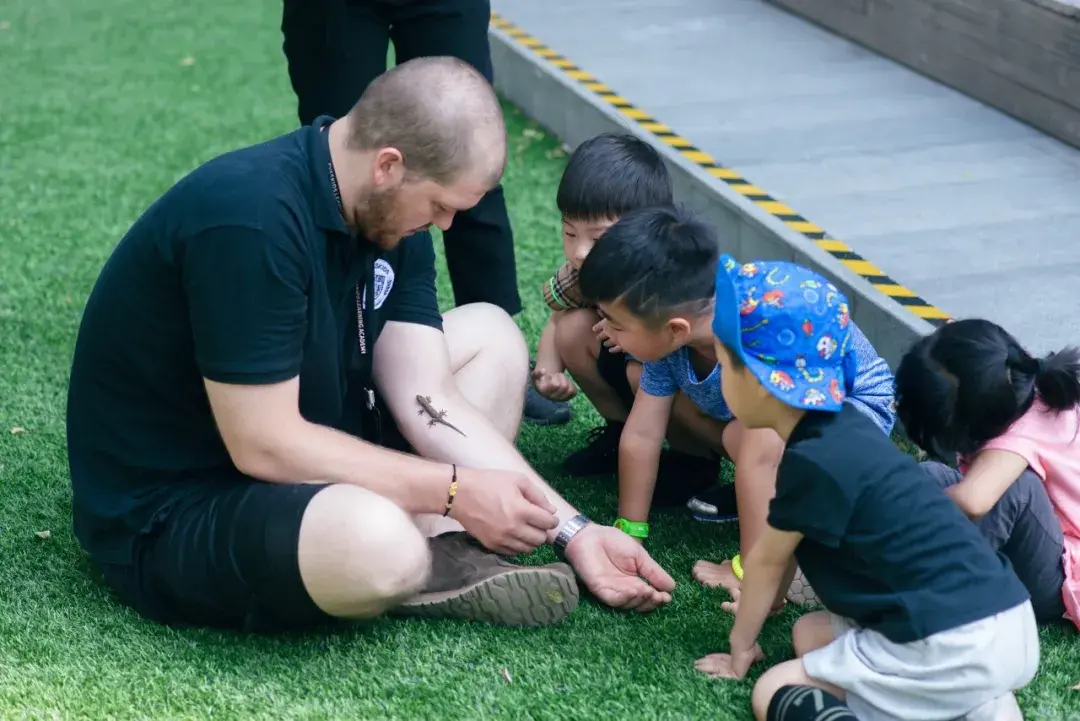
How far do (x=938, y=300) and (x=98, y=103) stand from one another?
4.61 metres

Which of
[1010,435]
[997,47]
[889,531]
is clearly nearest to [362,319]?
[889,531]

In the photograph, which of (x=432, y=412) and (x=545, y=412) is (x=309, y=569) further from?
(x=545, y=412)

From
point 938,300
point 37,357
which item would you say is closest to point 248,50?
point 37,357

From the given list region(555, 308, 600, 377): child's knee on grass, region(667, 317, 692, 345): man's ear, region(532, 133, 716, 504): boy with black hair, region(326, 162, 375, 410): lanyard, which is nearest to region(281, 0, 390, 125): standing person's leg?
region(532, 133, 716, 504): boy with black hair

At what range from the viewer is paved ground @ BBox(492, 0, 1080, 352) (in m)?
4.47

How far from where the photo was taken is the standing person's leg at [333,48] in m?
3.96

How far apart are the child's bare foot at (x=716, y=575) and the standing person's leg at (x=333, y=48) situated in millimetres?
1693

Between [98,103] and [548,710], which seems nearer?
[548,710]

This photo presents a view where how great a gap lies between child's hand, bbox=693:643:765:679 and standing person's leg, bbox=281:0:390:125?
6.51ft

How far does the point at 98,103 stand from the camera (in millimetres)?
7199

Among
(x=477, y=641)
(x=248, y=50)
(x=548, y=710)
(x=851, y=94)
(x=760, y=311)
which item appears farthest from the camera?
(x=248, y=50)

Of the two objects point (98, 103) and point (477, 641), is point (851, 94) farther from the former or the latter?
point (477, 641)

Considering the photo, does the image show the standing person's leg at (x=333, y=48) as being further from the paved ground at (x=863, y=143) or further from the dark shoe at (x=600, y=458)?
the paved ground at (x=863, y=143)

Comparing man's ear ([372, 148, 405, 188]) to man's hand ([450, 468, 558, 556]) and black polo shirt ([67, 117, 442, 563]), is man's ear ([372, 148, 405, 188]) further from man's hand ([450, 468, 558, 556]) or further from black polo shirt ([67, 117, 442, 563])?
man's hand ([450, 468, 558, 556])
